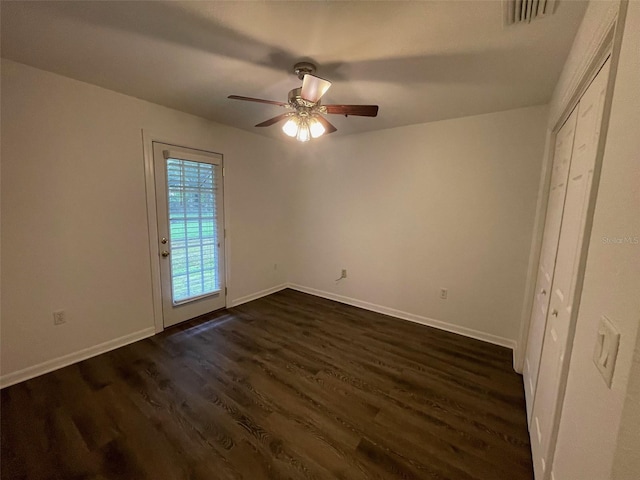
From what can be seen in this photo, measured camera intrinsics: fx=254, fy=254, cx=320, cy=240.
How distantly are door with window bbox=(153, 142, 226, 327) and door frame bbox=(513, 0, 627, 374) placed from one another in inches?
121

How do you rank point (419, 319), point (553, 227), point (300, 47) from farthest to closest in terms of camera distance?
point (419, 319), point (553, 227), point (300, 47)

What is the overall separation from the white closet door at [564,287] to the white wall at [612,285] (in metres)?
0.20

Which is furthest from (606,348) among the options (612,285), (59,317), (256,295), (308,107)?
(256,295)

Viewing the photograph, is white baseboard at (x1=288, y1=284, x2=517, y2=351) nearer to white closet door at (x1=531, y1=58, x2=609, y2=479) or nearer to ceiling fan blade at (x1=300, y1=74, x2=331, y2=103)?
white closet door at (x1=531, y1=58, x2=609, y2=479)

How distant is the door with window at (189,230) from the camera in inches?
105

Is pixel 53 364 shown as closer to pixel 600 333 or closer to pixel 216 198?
pixel 216 198

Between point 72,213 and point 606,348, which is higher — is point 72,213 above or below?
above

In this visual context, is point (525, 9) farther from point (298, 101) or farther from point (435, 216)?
point (435, 216)

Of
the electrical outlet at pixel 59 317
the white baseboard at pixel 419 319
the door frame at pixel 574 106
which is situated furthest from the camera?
the white baseboard at pixel 419 319

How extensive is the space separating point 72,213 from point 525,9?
130 inches

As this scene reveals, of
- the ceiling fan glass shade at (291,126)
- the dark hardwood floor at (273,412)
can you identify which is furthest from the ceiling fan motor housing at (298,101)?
the dark hardwood floor at (273,412)

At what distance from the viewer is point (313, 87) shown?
5.16 ft

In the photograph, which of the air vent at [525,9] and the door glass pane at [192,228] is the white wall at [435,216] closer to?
the air vent at [525,9]

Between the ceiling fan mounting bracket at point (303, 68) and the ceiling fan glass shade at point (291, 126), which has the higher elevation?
the ceiling fan mounting bracket at point (303, 68)
